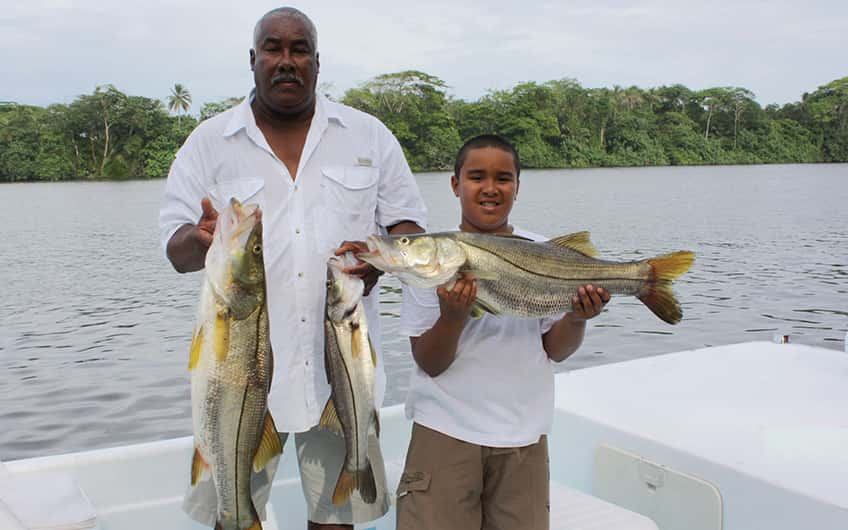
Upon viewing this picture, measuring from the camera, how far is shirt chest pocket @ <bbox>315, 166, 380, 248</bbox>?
11.1 ft

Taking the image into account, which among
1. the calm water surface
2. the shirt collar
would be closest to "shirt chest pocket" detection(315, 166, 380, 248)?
A: the shirt collar

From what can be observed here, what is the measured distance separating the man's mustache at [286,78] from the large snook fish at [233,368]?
2.62 feet

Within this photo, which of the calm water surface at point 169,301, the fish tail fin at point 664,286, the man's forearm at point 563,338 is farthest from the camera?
the calm water surface at point 169,301

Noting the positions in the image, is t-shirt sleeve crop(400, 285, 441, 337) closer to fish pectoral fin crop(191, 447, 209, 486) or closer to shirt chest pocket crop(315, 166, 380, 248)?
shirt chest pocket crop(315, 166, 380, 248)

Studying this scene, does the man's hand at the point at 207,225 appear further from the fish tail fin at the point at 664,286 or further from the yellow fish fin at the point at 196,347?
the fish tail fin at the point at 664,286

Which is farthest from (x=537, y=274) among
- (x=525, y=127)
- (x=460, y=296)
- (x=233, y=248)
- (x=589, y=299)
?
(x=525, y=127)

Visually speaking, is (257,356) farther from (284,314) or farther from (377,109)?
(377,109)

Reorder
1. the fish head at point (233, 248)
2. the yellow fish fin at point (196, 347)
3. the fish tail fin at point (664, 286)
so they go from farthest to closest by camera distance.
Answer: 1. the fish tail fin at point (664, 286)
2. the yellow fish fin at point (196, 347)
3. the fish head at point (233, 248)

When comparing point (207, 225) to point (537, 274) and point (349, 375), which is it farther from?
point (537, 274)

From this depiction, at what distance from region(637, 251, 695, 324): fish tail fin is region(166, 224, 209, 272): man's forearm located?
160 centimetres

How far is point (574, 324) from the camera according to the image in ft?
10.9

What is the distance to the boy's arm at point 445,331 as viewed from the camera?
2.95 m

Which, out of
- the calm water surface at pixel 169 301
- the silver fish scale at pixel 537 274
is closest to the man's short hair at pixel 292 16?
the silver fish scale at pixel 537 274

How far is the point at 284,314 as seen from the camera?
3322 mm
